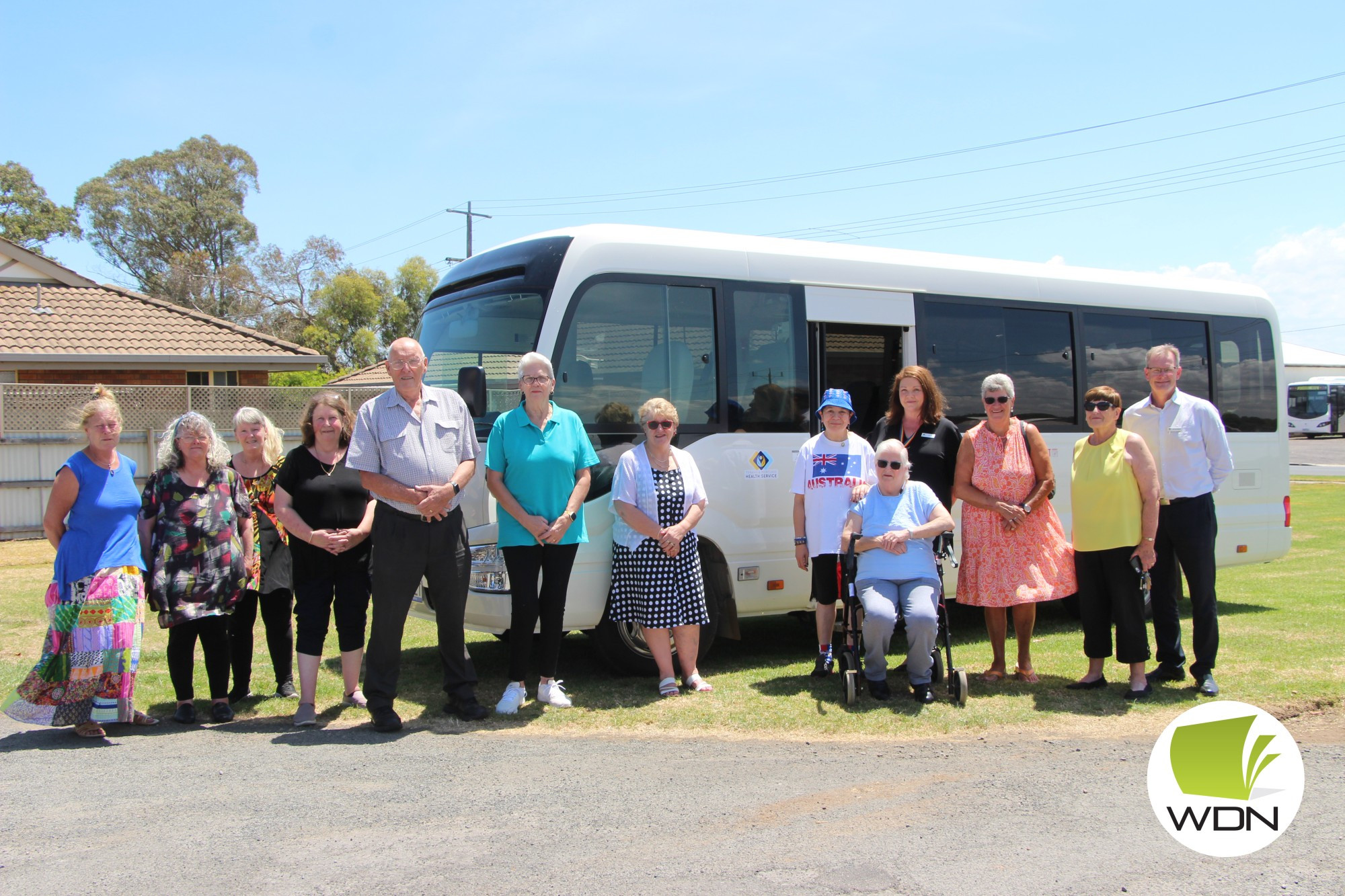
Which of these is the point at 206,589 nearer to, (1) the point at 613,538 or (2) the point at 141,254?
(1) the point at 613,538

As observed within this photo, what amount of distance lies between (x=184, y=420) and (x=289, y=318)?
1878 inches


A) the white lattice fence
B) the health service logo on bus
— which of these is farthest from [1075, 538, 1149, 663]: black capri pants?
the white lattice fence

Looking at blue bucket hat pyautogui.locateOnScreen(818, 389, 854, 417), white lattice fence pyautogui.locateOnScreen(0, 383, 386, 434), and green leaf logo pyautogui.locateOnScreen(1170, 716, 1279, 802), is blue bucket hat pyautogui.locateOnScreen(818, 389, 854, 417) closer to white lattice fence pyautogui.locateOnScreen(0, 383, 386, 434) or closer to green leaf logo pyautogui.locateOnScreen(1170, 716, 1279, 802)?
green leaf logo pyautogui.locateOnScreen(1170, 716, 1279, 802)

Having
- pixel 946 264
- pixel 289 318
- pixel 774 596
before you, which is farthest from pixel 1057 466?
pixel 289 318

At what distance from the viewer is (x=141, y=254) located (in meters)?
50.6

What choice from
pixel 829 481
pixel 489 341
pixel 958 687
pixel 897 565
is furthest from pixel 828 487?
pixel 489 341

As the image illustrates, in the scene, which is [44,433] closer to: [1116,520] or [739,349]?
[739,349]

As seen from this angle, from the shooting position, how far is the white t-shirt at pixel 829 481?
6.61 m

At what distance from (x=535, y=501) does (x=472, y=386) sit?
0.84m

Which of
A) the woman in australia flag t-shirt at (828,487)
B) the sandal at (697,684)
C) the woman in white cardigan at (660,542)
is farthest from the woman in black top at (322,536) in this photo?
the woman in australia flag t-shirt at (828,487)

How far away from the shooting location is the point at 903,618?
246 inches

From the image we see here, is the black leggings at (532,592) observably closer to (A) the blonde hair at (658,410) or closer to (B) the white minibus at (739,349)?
(B) the white minibus at (739,349)

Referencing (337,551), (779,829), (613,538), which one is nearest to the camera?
(779,829)

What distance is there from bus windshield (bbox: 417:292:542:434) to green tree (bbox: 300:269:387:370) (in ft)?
143
